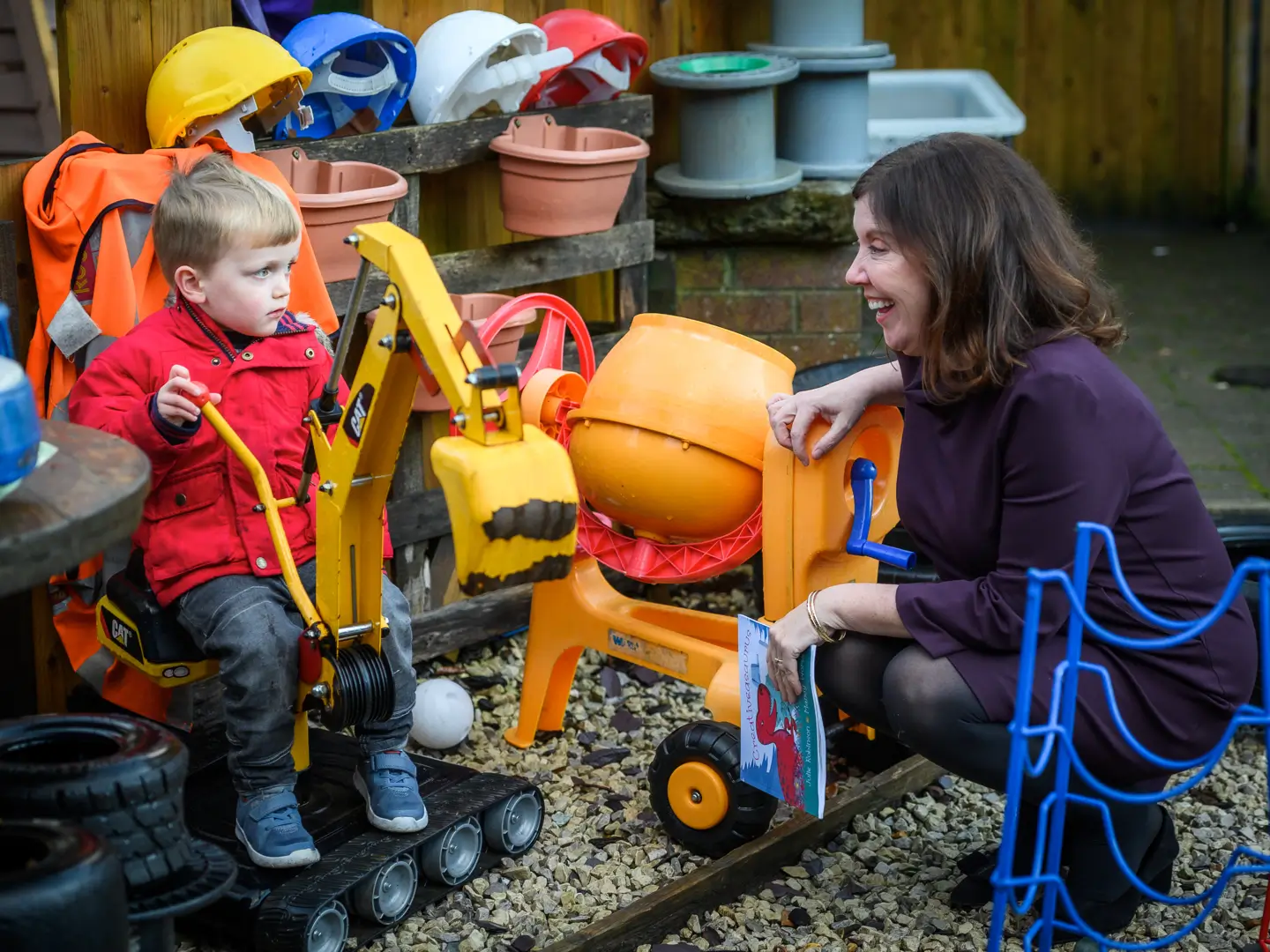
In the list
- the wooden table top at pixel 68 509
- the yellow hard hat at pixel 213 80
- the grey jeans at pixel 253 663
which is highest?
the yellow hard hat at pixel 213 80

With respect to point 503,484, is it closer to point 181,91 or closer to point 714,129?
point 181,91

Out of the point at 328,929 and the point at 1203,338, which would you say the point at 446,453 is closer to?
the point at 328,929

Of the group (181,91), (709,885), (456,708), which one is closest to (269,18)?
(181,91)

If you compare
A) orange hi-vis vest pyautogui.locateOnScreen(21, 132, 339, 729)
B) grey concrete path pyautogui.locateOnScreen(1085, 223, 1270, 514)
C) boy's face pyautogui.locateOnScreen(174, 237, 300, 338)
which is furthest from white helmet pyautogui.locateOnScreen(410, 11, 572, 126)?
grey concrete path pyautogui.locateOnScreen(1085, 223, 1270, 514)

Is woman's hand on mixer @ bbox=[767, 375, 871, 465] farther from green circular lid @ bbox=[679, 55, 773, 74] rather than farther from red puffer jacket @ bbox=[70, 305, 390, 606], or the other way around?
green circular lid @ bbox=[679, 55, 773, 74]

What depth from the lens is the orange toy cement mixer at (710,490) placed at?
2.63 m

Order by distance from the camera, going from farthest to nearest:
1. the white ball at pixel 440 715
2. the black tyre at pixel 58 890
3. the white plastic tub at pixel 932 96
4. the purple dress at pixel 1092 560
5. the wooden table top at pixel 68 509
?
the white plastic tub at pixel 932 96 < the white ball at pixel 440 715 < the purple dress at pixel 1092 560 < the black tyre at pixel 58 890 < the wooden table top at pixel 68 509

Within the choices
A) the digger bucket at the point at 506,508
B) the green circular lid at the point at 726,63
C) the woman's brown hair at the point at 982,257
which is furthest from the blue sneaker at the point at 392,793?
the green circular lid at the point at 726,63

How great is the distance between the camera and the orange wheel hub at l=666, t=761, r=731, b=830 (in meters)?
2.65

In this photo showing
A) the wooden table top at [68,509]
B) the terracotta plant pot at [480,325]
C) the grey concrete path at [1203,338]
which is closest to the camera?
the wooden table top at [68,509]

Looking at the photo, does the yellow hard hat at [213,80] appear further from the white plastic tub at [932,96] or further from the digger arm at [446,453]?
the white plastic tub at [932,96]

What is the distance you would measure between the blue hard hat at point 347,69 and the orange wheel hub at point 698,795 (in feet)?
4.78

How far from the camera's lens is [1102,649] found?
225 centimetres

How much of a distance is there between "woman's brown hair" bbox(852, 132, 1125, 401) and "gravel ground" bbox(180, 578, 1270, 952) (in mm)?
930
